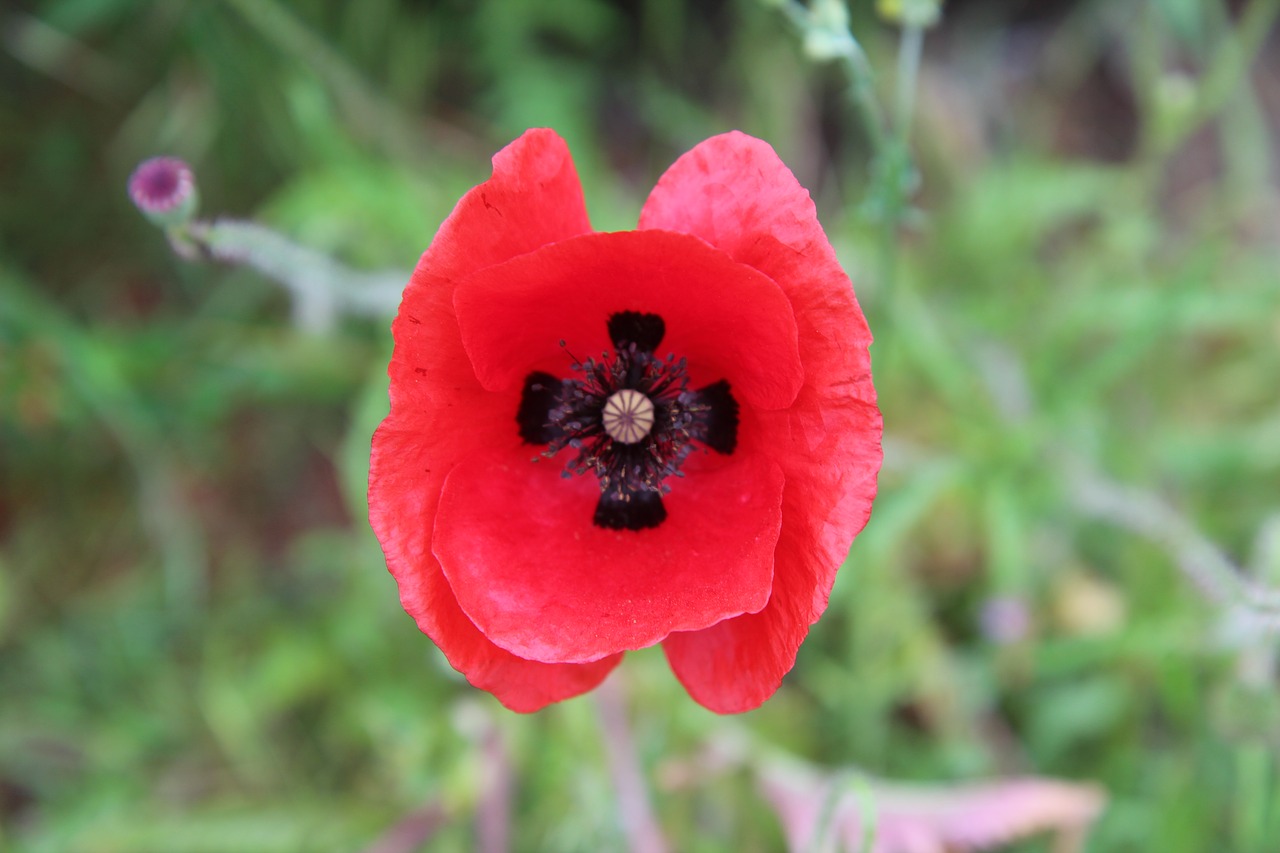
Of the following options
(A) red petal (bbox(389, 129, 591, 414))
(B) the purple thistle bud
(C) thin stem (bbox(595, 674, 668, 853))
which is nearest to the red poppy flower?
(A) red petal (bbox(389, 129, 591, 414))

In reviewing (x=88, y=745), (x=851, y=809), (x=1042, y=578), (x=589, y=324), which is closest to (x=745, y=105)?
(x=1042, y=578)

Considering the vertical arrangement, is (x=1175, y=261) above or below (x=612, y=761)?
above

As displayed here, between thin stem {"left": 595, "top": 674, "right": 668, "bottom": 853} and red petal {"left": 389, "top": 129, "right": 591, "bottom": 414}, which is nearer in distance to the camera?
red petal {"left": 389, "top": 129, "right": 591, "bottom": 414}

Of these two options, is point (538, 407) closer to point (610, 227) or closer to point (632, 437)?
point (632, 437)

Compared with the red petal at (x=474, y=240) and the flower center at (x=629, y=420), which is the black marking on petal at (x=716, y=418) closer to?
the flower center at (x=629, y=420)

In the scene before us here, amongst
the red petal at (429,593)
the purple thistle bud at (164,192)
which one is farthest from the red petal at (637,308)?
the purple thistle bud at (164,192)

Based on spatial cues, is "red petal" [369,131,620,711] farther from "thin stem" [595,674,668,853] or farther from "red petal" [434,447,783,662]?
"thin stem" [595,674,668,853]

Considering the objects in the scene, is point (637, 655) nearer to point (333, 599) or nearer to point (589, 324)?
point (333, 599)
